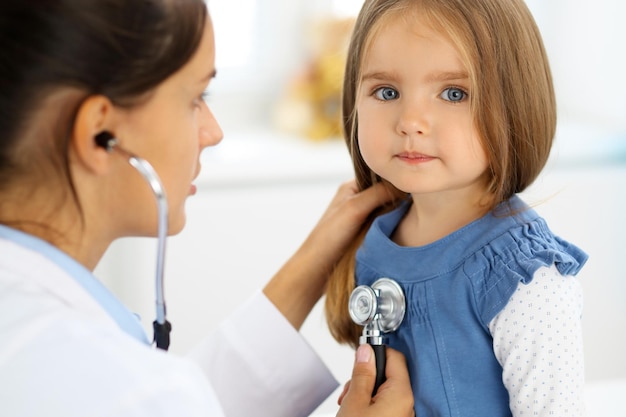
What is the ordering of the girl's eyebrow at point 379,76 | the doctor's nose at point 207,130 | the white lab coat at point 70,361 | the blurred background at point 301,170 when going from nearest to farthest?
the white lab coat at point 70,361
the doctor's nose at point 207,130
the girl's eyebrow at point 379,76
the blurred background at point 301,170

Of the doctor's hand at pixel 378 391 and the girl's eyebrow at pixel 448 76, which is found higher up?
Result: the girl's eyebrow at pixel 448 76

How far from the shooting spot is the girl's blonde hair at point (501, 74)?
1.11m

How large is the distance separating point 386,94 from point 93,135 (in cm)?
41

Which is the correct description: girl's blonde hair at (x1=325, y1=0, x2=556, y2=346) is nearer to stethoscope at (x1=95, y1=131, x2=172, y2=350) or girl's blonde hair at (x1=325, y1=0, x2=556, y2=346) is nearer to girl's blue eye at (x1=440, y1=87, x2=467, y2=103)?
girl's blue eye at (x1=440, y1=87, x2=467, y2=103)

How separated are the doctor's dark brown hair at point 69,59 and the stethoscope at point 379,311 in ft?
1.38

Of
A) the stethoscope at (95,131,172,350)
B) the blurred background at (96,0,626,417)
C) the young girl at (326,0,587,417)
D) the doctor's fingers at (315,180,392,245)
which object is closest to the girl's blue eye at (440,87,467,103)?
the young girl at (326,0,587,417)

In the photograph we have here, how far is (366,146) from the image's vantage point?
1.18 meters

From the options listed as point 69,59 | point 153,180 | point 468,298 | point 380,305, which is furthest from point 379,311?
point 69,59

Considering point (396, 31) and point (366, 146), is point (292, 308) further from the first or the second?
point (396, 31)

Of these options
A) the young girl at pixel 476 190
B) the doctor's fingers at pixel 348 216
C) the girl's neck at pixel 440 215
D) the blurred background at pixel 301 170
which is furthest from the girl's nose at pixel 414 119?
the blurred background at pixel 301 170

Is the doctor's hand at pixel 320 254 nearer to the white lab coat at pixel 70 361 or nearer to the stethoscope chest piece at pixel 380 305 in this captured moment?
the stethoscope chest piece at pixel 380 305

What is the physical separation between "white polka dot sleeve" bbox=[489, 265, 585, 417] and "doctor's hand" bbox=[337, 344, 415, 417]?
0.45 feet

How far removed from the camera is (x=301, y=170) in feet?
8.08

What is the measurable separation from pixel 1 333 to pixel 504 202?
63cm
